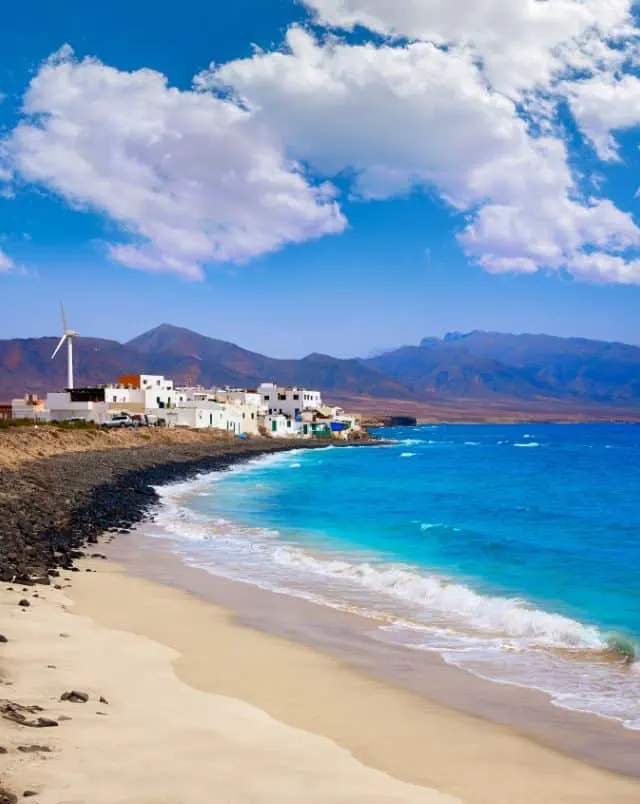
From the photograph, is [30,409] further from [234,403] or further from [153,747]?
[153,747]

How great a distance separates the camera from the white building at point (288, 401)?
127 metres

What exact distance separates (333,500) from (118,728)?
1281 inches

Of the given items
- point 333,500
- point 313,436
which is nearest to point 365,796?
point 333,500

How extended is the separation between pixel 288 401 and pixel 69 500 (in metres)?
98.5

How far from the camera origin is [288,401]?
128m

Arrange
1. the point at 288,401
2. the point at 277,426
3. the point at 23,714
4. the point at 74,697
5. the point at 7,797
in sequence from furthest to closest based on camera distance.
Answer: the point at 288,401 < the point at 277,426 < the point at 74,697 < the point at 23,714 < the point at 7,797

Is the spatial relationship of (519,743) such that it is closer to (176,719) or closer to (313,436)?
(176,719)

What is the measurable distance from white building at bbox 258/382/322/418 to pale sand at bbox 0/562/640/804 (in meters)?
115

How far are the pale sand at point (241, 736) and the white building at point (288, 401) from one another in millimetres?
114966

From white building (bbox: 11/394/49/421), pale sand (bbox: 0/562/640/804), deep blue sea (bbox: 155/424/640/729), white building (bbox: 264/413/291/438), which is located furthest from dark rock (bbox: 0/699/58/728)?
white building (bbox: 264/413/291/438)

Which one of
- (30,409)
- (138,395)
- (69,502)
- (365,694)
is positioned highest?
(138,395)

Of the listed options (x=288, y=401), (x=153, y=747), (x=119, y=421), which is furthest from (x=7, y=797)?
(x=288, y=401)

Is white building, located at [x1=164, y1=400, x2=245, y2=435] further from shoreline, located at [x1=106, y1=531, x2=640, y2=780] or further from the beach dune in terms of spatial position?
the beach dune

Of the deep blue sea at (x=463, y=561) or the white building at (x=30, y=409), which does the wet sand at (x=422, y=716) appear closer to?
the deep blue sea at (x=463, y=561)
